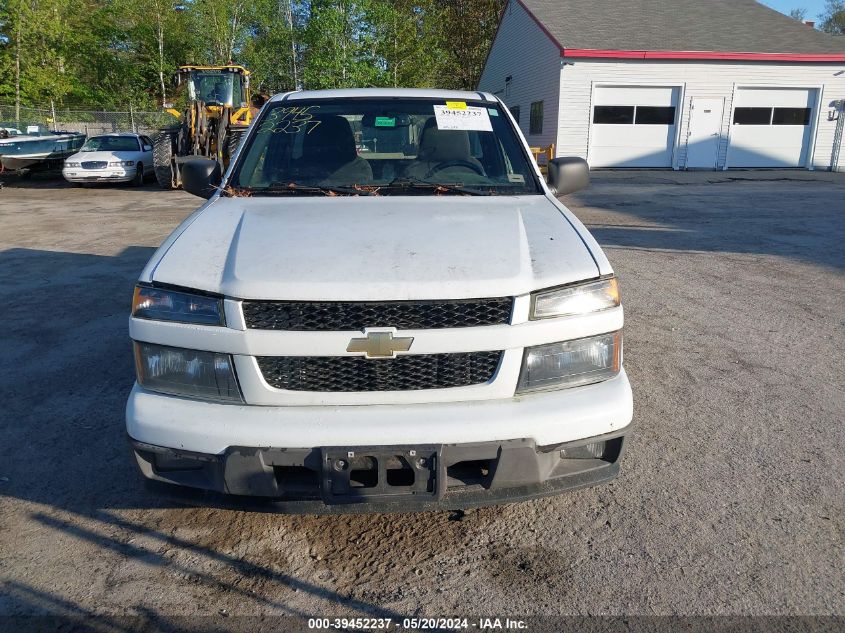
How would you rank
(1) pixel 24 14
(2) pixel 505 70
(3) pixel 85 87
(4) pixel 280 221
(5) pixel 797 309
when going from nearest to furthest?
(4) pixel 280 221 → (5) pixel 797 309 → (2) pixel 505 70 → (1) pixel 24 14 → (3) pixel 85 87

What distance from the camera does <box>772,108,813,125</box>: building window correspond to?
21.9 metres

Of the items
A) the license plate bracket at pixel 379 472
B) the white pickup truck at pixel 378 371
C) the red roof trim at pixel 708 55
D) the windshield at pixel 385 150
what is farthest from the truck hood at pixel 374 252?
the red roof trim at pixel 708 55

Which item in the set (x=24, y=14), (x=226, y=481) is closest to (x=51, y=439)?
(x=226, y=481)

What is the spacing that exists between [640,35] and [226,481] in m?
23.9

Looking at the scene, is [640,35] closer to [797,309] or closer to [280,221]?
[797,309]

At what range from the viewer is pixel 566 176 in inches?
158

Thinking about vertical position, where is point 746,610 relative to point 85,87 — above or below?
below

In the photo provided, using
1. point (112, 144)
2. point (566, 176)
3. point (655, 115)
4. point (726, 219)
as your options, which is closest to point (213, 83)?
point (112, 144)

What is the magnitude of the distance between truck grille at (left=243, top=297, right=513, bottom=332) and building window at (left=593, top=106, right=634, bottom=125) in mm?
20870

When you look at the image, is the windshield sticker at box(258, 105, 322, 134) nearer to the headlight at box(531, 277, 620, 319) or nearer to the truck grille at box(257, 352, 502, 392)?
the truck grille at box(257, 352, 502, 392)

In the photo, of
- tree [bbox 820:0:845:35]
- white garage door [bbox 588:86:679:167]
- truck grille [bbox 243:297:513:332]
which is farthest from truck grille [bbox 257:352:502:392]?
tree [bbox 820:0:845:35]

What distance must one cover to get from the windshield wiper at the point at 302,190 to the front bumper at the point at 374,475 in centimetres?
155

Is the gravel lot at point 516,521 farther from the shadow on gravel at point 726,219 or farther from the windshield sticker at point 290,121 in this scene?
the shadow on gravel at point 726,219

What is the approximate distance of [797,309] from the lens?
5.96m
